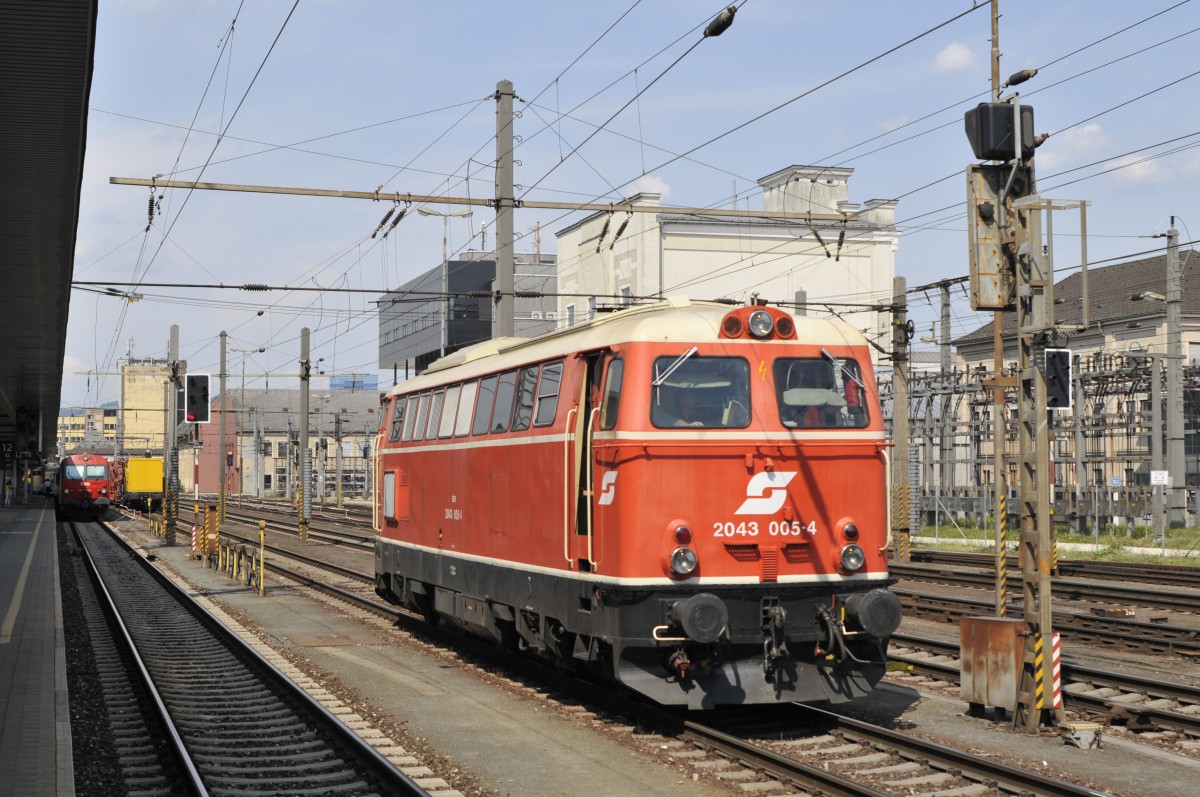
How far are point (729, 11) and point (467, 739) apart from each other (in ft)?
28.8

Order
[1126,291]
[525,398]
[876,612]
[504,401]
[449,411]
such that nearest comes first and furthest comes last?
[876,612], [525,398], [504,401], [449,411], [1126,291]

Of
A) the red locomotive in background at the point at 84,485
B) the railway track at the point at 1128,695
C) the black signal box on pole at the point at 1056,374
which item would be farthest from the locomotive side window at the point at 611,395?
the red locomotive in background at the point at 84,485

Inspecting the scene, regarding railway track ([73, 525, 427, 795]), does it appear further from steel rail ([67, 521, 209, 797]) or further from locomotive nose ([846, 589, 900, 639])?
locomotive nose ([846, 589, 900, 639])

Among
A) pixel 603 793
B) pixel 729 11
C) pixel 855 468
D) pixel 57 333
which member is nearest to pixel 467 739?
pixel 603 793

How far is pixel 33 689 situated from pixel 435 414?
5946mm

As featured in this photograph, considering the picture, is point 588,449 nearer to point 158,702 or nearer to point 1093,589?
point 158,702

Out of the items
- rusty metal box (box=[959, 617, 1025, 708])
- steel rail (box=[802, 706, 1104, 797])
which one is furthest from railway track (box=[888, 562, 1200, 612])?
steel rail (box=[802, 706, 1104, 797])

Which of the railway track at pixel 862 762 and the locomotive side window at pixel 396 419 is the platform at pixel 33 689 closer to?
the railway track at pixel 862 762

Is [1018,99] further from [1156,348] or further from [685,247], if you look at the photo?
[685,247]

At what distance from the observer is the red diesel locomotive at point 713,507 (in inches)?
444

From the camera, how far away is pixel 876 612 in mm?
11477

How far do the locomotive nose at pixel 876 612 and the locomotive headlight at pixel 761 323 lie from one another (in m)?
2.54

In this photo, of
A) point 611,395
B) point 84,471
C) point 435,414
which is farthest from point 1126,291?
point 611,395

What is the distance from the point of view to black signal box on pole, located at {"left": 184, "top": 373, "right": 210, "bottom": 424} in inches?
1369
